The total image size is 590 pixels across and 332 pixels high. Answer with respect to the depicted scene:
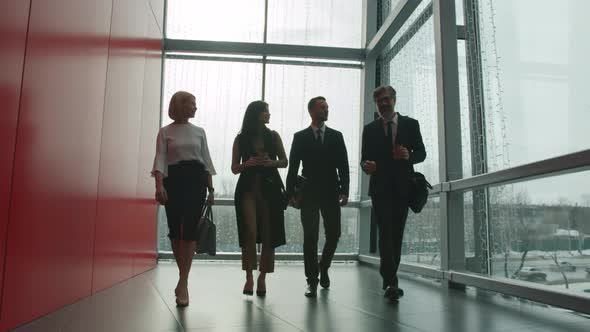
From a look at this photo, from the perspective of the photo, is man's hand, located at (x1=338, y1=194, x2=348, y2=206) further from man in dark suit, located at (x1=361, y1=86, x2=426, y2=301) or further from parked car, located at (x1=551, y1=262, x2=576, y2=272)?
parked car, located at (x1=551, y1=262, x2=576, y2=272)

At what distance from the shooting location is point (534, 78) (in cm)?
336

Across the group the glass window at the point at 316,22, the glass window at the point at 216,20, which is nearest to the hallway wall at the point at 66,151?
the glass window at the point at 216,20

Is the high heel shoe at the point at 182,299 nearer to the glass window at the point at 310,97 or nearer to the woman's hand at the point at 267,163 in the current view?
the woman's hand at the point at 267,163

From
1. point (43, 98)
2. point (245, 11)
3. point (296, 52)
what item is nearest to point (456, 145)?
point (43, 98)

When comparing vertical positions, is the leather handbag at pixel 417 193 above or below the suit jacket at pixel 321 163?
below

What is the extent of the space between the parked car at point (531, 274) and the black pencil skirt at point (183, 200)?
2361 mm

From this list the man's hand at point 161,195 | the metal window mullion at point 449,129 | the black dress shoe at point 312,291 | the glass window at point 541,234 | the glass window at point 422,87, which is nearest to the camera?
the glass window at point 541,234

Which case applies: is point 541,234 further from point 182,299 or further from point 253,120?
point 182,299

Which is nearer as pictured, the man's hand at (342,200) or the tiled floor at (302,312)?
the tiled floor at (302,312)

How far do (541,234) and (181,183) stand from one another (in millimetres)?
2503

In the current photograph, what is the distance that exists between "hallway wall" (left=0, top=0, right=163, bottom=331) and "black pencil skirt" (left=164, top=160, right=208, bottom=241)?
0.67m

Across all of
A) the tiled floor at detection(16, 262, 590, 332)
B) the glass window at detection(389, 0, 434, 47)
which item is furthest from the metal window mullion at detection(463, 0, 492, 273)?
the glass window at detection(389, 0, 434, 47)

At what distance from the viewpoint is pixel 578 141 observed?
296cm

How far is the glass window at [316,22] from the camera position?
25.2 ft
